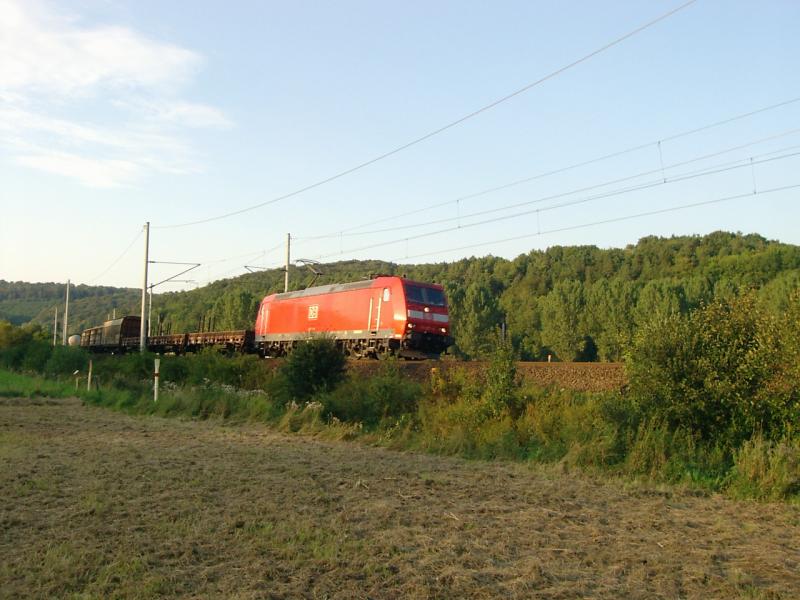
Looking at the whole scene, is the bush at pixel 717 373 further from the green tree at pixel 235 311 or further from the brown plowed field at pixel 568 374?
the green tree at pixel 235 311

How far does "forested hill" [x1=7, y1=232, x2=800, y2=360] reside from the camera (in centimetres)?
6950

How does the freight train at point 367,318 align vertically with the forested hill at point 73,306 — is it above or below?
below

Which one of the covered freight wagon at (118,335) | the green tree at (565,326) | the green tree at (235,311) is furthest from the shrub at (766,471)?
the green tree at (235,311)

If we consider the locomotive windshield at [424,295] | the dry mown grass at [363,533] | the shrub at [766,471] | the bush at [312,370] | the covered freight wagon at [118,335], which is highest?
the locomotive windshield at [424,295]

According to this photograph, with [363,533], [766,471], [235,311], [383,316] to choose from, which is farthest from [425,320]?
[235,311]

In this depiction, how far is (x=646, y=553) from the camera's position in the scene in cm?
670

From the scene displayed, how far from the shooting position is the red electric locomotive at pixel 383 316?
2769 cm

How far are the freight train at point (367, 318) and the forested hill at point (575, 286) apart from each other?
18436 mm

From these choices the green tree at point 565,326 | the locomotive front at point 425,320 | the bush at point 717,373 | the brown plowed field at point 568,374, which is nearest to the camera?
the bush at point 717,373

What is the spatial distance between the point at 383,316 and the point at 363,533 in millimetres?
21319

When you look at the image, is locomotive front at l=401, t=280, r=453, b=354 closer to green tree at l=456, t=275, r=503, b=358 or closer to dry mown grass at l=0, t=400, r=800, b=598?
dry mown grass at l=0, t=400, r=800, b=598

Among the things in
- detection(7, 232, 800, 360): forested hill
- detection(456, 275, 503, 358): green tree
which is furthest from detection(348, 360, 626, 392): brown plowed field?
detection(456, 275, 503, 358): green tree

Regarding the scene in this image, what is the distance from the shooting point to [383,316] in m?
28.5

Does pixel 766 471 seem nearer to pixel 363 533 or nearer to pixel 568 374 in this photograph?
pixel 363 533
